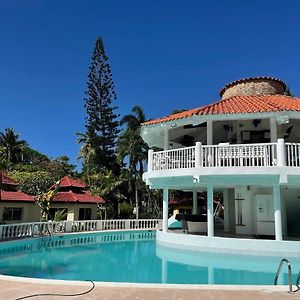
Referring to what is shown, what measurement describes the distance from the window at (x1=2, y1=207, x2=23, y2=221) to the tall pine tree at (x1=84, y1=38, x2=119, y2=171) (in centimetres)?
1988

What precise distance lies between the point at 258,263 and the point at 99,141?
31548 mm

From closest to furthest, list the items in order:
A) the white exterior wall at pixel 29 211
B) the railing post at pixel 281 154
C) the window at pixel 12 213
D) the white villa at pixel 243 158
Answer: the railing post at pixel 281 154
the white villa at pixel 243 158
the window at pixel 12 213
the white exterior wall at pixel 29 211

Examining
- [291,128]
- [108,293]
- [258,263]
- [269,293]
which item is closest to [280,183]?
[258,263]

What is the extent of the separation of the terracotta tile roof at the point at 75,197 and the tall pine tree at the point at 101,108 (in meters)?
14.1

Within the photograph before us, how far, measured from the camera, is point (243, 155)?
46.3ft

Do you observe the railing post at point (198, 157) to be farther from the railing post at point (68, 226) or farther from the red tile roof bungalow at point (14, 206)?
the red tile roof bungalow at point (14, 206)

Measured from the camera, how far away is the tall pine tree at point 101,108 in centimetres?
4172

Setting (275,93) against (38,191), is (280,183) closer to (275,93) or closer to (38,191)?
(275,93)

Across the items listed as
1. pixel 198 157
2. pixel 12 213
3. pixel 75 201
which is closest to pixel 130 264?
pixel 198 157

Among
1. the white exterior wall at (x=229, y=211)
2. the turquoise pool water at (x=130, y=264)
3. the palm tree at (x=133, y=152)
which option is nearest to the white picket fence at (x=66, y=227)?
the turquoise pool water at (x=130, y=264)

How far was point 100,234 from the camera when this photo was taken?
2220 cm

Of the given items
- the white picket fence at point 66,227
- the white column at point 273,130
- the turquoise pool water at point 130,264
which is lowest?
the turquoise pool water at point 130,264

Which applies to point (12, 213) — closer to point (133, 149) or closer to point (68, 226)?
point (68, 226)

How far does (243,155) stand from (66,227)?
42.2 ft
